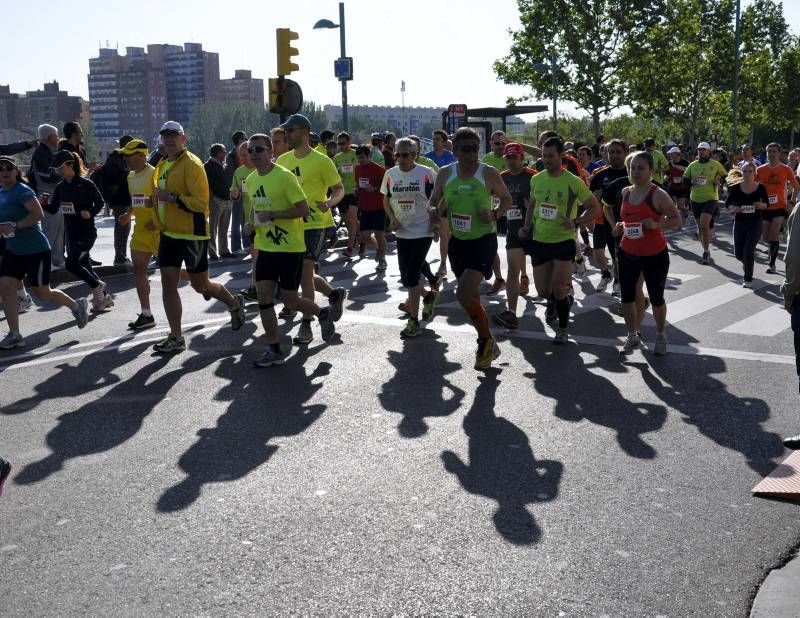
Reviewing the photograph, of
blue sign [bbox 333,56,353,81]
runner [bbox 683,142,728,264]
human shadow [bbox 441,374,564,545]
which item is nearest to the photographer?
human shadow [bbox 441,374,564,545]

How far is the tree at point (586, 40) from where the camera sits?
175ft

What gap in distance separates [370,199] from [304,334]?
20.9 feet

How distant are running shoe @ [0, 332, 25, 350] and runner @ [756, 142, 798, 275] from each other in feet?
33.5

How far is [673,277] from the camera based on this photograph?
47.2ft

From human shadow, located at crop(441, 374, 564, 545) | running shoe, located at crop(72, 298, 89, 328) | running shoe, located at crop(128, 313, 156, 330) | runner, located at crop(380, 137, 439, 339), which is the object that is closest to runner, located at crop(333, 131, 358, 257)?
runner, located at crop(380, 137, 439, 339)

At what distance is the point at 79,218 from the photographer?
11.0 m

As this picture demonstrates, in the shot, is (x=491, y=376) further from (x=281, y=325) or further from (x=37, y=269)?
(x=37, y=269)

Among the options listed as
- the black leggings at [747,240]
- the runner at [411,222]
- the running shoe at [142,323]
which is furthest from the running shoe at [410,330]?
the black leggings at [747,240]

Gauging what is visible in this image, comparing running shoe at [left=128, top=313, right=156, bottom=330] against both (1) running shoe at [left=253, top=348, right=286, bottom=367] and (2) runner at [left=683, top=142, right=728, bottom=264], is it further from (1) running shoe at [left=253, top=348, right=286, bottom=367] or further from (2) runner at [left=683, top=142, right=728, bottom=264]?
(2) runner at [left=683, top=142, right=728, bottom=264]

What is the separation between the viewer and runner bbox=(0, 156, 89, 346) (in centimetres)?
940

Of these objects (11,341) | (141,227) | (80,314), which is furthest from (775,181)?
(11,341)

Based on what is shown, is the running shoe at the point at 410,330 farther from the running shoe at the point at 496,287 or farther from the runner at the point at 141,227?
the running shoe at the point at 496,287

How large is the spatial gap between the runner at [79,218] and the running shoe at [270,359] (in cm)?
343

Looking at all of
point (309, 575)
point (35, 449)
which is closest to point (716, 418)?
point (309, 575)
